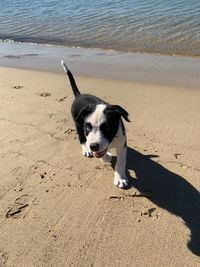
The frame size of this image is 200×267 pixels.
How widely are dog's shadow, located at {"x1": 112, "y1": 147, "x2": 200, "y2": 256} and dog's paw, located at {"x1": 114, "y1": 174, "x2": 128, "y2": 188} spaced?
79 millimetres

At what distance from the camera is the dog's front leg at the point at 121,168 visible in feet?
13.3

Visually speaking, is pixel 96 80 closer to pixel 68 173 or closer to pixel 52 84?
pixel 52 84

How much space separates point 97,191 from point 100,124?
2.45ft

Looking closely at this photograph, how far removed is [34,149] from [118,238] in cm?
177

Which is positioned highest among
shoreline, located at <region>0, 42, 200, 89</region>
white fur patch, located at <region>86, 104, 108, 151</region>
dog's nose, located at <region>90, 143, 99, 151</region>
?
white fur patch, located at <region>86, 104, 108, 151</region>

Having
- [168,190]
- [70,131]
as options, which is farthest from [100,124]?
[70,131]

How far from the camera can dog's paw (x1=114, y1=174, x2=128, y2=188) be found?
4039mm

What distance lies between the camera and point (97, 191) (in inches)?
157

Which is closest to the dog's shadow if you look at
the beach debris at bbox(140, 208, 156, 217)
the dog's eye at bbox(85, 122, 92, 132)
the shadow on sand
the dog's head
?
the shadow on sand

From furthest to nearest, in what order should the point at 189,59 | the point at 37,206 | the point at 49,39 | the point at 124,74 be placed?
the point at 49,39
the point at 189,59
the point at 124,74
the point at 37,206

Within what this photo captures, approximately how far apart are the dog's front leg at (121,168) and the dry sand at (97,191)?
8 centimetres

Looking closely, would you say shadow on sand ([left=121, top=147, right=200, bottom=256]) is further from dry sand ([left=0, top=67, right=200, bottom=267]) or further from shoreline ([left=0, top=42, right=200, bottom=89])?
shoreline ([left=0, top=42, right=200, bottom=89])

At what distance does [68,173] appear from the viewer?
14.0ft

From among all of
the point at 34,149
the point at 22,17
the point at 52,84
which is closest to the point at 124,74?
the point at 52,84
